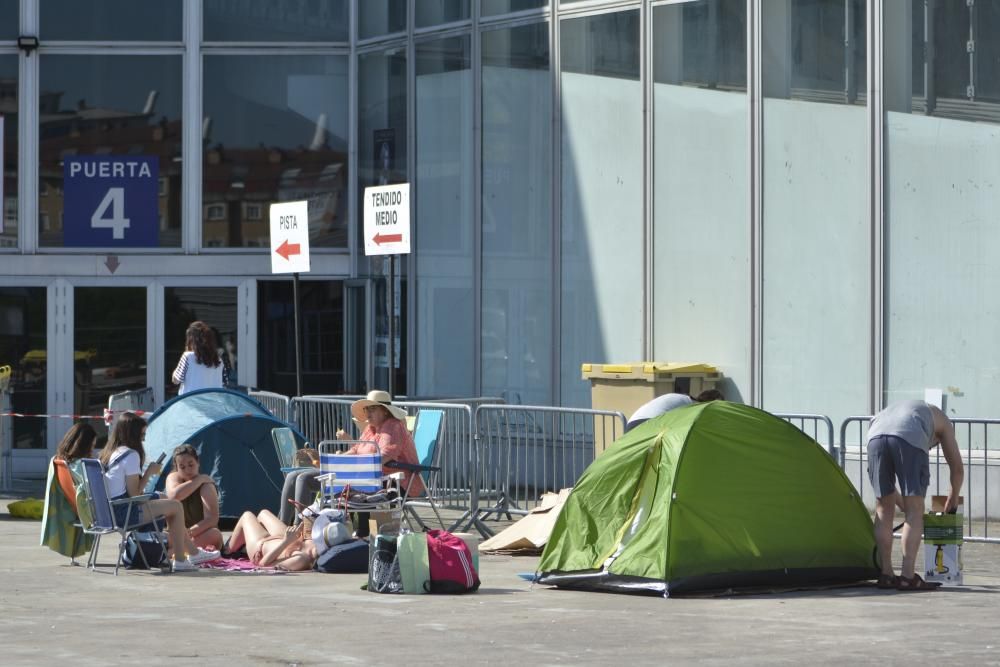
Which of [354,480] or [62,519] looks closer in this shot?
[62,519]

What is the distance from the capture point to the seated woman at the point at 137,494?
12.7 meters

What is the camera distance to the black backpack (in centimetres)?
1280

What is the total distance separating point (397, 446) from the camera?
14109 millimetres

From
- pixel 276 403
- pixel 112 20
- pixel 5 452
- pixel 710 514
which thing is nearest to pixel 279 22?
pixel 112 20

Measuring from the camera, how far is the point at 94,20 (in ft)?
72.8

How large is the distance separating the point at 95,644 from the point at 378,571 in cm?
259

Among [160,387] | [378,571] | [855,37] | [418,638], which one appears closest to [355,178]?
[160,387]

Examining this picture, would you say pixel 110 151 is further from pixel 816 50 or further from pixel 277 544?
pixel 277 544

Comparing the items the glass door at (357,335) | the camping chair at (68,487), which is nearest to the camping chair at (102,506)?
the camping chair at (68,487)

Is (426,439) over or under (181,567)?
over

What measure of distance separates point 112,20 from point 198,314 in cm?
380

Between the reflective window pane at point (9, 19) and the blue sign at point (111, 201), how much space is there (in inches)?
67.2

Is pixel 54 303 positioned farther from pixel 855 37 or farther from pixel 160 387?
pixel 855 37

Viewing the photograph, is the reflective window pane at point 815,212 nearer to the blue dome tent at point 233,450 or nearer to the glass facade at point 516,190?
the glass facade at point 516,190
